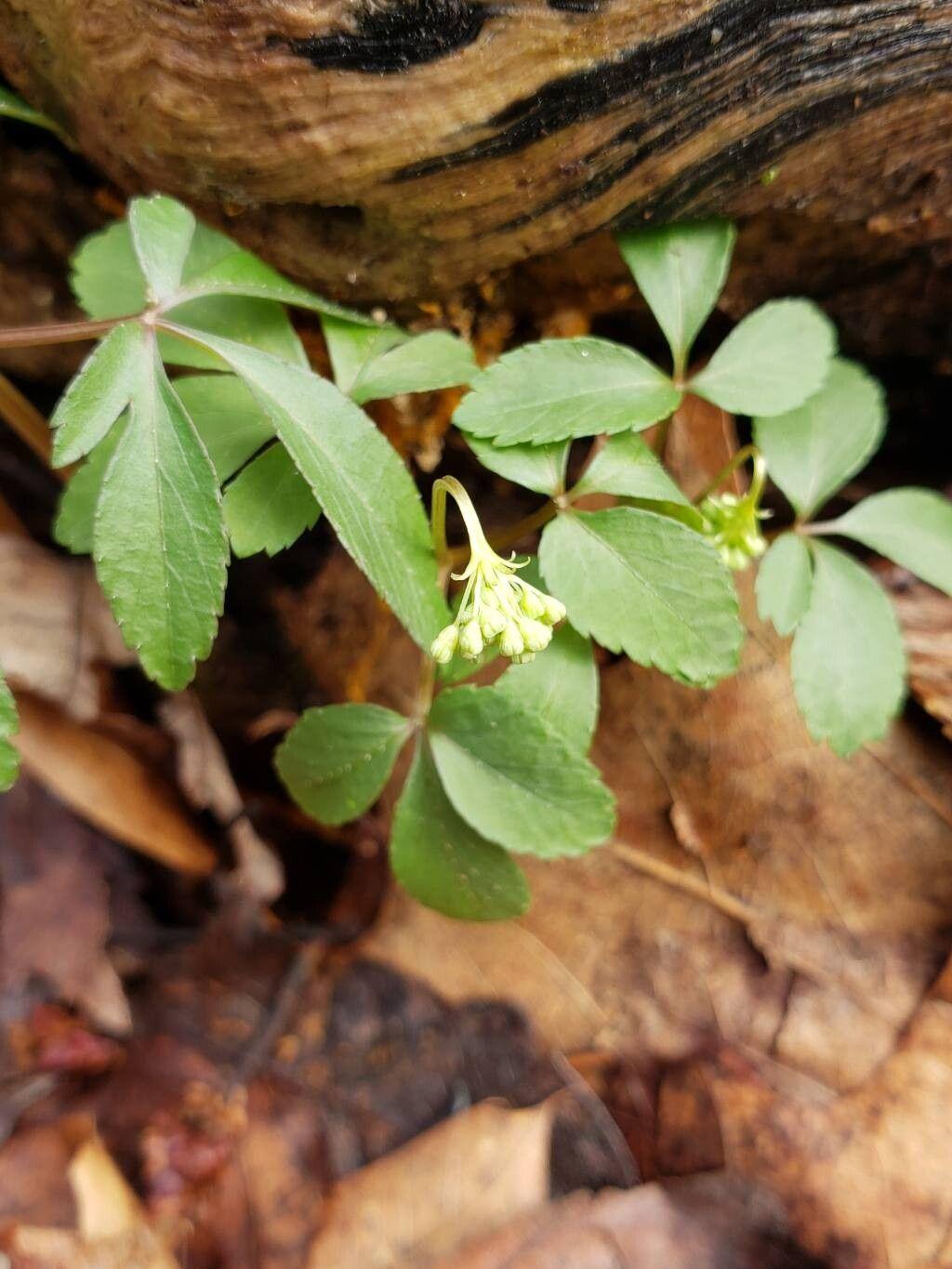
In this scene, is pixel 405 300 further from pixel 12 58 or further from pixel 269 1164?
pixel 269 1164

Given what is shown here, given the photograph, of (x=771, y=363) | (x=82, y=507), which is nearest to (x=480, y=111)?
(x=771, y=363)

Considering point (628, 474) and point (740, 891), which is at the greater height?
point (628, 474)

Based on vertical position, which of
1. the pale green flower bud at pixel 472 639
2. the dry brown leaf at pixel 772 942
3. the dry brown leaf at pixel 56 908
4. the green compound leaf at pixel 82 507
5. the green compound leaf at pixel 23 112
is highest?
the green compound leaf at pixel 23 112

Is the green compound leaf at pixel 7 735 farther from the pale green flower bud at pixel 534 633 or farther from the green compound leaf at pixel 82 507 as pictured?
the pale green flower bud at pixel 534 633

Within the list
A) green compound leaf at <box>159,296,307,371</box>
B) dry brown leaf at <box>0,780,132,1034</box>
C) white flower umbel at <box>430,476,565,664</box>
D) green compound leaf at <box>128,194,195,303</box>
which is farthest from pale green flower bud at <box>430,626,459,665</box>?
dry brown leaf at <box>0,780,132,1034</box>

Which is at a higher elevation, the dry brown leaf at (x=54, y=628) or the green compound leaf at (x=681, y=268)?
the green compound leaf at (x=681, y=268)

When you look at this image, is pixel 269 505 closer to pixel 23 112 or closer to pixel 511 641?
pixel 511 641

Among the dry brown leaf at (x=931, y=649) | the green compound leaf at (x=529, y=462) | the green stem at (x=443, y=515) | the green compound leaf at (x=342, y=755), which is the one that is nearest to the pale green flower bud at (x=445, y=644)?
the green stem at (x=443, y=515)
